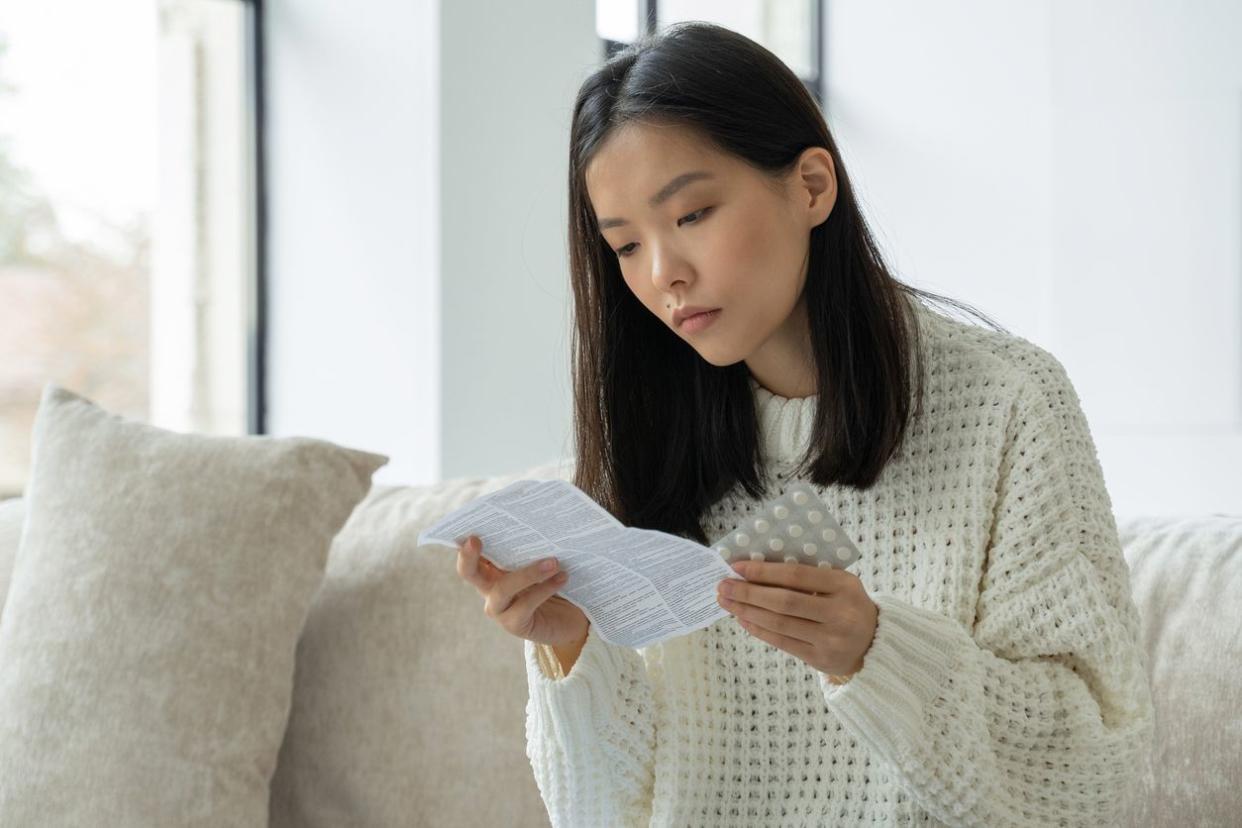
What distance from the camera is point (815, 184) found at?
130 centimetres

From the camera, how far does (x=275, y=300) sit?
3023mm

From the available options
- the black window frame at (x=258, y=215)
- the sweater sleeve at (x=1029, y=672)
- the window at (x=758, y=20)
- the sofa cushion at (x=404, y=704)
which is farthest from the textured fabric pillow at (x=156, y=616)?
the window at (x=758, y=20)

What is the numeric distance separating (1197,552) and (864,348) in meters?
0.55

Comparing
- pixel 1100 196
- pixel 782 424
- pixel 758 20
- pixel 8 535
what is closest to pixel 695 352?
pixel 782 424

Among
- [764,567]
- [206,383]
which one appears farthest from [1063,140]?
[764,567]

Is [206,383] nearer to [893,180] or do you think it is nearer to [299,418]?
[299,418]

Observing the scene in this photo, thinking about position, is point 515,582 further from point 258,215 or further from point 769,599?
point 258,215

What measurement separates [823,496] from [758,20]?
3.33 meters

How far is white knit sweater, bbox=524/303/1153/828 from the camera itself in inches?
45.8

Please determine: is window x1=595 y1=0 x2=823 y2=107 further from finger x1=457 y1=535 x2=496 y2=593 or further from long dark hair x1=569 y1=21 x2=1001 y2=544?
finger x1=457 y1=535 x2=496 y2=593

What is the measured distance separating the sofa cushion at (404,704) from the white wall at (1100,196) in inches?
95.0

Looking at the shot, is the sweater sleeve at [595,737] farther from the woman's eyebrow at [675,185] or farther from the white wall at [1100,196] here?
the white wall at [1100,196]

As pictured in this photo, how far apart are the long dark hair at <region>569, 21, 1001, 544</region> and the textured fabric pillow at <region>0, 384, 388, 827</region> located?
524 millimetres

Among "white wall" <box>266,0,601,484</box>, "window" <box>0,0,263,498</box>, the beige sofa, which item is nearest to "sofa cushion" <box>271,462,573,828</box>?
the beige sofa
